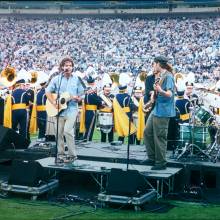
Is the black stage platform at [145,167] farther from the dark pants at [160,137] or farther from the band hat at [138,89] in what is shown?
the band hat at [138,89]

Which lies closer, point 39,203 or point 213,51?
point 39,203

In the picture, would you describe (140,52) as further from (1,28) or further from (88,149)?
(88,149)

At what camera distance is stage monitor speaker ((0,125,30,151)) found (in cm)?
920

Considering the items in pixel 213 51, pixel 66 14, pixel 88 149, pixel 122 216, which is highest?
pixel 66 14

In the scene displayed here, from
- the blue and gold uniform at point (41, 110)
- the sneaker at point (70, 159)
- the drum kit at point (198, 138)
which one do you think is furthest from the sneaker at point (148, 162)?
the blue and gold uniform at point (41, 110)

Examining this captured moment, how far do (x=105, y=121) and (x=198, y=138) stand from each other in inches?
136

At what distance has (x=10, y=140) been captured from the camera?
9352mm

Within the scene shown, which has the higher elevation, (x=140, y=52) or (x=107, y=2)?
(x=107, y=2)

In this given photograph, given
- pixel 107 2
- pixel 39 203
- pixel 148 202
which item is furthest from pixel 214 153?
pixel 107 2

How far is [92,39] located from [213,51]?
35.4 ft

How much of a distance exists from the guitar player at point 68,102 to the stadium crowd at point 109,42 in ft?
84.8

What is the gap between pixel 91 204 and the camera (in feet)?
24.6

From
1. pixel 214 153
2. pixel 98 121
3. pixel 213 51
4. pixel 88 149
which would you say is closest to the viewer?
pixel 214 153

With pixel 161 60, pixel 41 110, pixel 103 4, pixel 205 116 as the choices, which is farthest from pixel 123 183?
pixel 103 4
